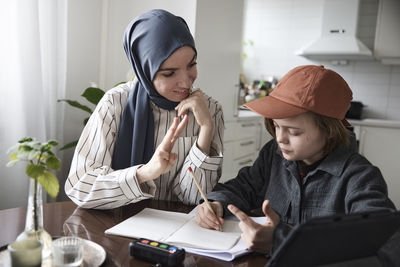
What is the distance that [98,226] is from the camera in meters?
1.01

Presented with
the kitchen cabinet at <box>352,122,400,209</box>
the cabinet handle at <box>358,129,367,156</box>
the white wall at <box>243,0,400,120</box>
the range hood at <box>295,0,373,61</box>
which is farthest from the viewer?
the white wall at <box>243,0,400,120</box>

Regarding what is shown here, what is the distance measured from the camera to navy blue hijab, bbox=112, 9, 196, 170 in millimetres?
1286

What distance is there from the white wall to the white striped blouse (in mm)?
3355

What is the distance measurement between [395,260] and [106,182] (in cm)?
83

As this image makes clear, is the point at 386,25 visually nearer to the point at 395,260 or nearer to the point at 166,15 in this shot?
the point at 166,15

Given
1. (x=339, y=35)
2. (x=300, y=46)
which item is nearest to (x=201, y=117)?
(x=339, y=35)

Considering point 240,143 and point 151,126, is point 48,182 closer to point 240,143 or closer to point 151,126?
point 151,126

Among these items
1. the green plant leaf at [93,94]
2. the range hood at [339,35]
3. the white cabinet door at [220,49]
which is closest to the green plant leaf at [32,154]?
the green plant leaf at [93,94]

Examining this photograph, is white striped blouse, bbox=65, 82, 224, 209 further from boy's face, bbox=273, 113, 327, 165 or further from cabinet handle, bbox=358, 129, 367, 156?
cabinet handle, bbox=358, 129, 367, 156

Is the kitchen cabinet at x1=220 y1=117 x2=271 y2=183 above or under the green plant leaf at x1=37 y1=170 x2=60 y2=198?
under

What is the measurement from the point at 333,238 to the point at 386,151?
3.50 metres

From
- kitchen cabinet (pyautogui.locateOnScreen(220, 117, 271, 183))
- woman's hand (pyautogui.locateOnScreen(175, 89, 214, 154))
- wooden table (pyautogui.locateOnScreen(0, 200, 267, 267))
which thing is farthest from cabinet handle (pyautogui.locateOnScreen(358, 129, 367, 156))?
wooden table (pyautogui.locateOnScreen(0, 200, 267, 267))

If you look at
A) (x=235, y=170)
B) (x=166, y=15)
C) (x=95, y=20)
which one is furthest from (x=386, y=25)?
(x=166, y=15)

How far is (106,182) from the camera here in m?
1.16
